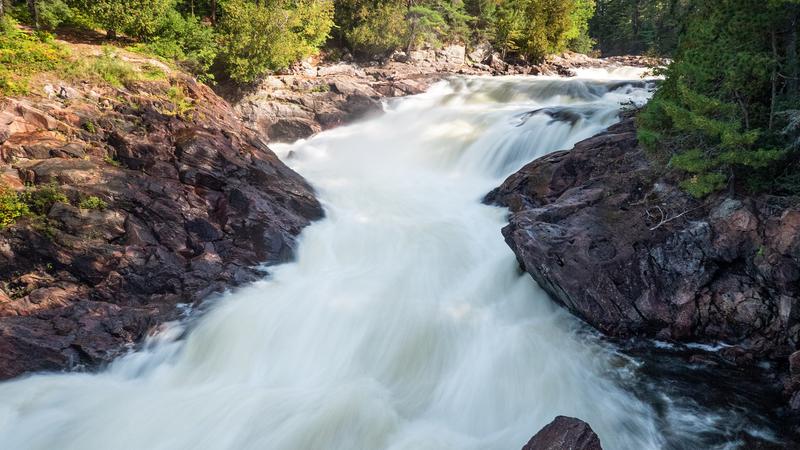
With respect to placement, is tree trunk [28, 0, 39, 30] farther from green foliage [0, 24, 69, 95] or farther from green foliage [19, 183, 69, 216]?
green foliage [19, 183, 69, 216]

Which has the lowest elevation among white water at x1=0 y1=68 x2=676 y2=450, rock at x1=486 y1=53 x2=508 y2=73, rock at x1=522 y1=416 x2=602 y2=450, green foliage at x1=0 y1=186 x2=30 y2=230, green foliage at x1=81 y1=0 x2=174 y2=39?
white water at x1=0 y1=68 x2=676 y2=450

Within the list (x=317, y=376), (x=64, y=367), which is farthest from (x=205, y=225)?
(x=317, y=376)

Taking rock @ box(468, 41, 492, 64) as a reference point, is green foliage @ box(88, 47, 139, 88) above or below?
above

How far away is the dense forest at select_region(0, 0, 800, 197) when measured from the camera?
6.54m

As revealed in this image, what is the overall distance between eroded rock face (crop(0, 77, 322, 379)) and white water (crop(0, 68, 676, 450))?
59cm

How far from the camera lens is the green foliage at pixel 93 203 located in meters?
8.30

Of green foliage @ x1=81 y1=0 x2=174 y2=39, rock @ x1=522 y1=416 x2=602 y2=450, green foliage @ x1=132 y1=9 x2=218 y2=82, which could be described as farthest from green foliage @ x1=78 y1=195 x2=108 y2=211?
green foliage @ x1=81 y1=0 x2=174 y2=39

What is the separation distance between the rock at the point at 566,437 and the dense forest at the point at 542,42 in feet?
14.8

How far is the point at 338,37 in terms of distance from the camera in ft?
84.4

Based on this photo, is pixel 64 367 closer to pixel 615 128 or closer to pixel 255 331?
pixel 255 331

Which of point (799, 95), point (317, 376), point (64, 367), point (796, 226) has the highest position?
point (799, 95)

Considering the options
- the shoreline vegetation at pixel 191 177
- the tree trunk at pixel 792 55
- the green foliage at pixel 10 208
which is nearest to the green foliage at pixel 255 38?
the shoreline vegetation at pixel 191 177

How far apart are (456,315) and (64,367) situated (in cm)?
641

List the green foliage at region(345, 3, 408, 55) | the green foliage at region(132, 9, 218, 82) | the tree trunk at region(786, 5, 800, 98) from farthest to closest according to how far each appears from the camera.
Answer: the green foliage at region(345, 3, 408, 55), the green foliage at region(132, 9, 218, 82), the tree trunk at region(786, 5, 800, 98)
